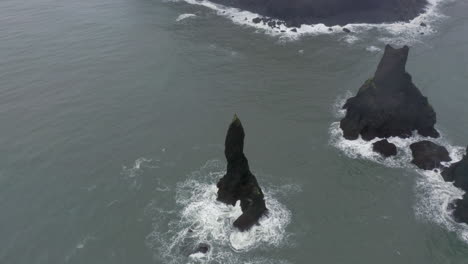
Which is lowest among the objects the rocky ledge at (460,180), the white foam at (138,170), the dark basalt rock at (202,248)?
the dark basalt rock at (202,248)

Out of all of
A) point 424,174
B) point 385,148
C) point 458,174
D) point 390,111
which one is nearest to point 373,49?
point 390,111

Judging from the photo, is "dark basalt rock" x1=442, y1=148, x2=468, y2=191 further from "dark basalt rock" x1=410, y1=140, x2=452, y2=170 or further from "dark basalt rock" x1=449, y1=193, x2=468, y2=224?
"dark basalt rock" x1=449, y1=193, x2=468, y2=224

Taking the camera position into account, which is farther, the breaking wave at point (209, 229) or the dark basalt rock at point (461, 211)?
the dark basalt rock at point (461, 211)

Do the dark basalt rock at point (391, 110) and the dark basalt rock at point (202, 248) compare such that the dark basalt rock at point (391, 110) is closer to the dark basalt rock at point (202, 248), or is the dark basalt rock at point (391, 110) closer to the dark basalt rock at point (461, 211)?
the dark basalt rock at point (461, 211)

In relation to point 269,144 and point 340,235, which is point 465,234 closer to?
point 340,235

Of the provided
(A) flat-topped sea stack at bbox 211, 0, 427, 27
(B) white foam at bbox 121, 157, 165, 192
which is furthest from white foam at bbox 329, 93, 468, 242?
(A) flat-topped sea stack at bbox 211, 0, 427, 27

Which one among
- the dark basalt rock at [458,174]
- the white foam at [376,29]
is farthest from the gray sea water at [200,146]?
the dark basalt rock at [458,174]
